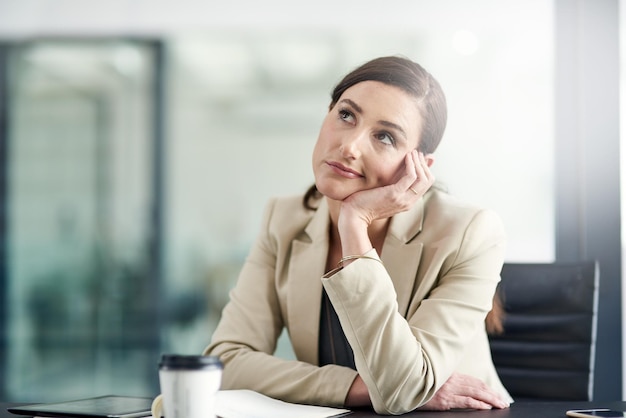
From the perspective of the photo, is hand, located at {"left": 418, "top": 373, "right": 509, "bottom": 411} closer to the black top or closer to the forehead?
the black top

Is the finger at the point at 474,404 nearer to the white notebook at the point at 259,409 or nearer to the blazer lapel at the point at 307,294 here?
the white notebook at the point at 259,409

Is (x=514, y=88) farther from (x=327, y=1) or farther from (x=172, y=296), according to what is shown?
(x=172, y=296)

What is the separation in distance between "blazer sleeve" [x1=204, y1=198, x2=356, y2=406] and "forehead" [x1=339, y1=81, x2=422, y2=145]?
17.5 inches

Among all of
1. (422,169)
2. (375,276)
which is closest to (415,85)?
(422,169)

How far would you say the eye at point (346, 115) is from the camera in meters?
1.73

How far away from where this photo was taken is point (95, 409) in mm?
1307

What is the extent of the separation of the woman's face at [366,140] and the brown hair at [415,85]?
0.02 m

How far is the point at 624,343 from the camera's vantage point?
3049 millimetres

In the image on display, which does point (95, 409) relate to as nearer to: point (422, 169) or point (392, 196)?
point (392, 196)

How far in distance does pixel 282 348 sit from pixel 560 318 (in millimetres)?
1648

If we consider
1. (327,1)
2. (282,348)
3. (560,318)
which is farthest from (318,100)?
(560,318)

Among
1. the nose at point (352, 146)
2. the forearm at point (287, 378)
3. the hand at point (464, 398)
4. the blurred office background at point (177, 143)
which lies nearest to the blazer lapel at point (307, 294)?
the forearm at point (287, 378)

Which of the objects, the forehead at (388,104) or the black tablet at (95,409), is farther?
the forehead at (388,104)

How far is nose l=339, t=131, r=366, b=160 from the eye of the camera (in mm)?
1653
